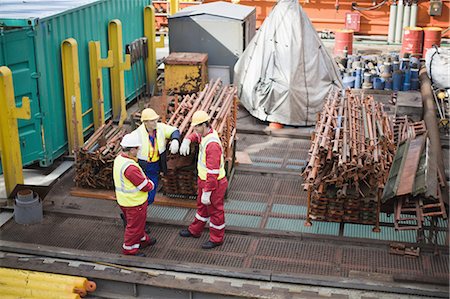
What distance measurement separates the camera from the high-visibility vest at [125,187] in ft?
22.7

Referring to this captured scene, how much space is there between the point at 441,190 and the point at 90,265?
4648 mm

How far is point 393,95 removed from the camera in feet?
43.8

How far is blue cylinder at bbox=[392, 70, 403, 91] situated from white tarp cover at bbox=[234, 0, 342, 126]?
1.91m

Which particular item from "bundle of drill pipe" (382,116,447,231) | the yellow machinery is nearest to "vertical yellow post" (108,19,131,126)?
the yellow machinery

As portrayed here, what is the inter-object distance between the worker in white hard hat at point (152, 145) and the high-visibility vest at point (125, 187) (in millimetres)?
601

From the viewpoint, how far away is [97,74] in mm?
10609

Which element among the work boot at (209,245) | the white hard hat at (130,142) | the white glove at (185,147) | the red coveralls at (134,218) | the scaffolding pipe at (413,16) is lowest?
the work boot at (209,245)

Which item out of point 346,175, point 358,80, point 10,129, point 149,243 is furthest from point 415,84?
point 10,129

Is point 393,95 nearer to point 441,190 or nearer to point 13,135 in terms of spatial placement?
point 441,190

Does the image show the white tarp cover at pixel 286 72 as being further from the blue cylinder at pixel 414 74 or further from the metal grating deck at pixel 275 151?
the blue cylinder at pixel 414 74

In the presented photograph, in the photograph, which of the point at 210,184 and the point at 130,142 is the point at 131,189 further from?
the point at 210,184

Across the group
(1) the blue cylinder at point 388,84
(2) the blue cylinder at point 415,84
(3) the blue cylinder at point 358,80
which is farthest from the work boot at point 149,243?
(2) the blue cylinder at point 415,84

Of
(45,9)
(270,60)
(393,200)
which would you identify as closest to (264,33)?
(270,60)

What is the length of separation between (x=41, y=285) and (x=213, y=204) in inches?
85.6
